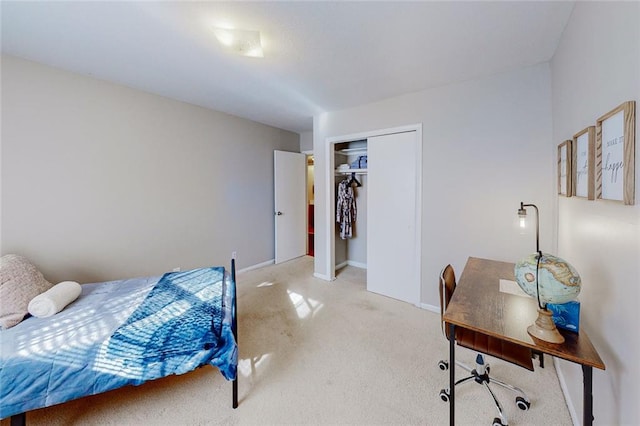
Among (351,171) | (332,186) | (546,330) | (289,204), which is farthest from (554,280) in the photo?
(289,204)

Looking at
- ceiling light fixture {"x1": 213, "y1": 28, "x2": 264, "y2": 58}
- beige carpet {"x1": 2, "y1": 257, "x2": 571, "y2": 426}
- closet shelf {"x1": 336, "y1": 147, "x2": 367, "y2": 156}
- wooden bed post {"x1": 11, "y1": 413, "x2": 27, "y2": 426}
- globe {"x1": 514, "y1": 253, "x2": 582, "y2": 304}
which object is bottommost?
beige carpet {"x1": 2, "y1": 257, "x2": 571, "y2": 426}

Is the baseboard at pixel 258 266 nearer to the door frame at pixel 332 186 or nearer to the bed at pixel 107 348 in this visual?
the door frame at pixel 332 186

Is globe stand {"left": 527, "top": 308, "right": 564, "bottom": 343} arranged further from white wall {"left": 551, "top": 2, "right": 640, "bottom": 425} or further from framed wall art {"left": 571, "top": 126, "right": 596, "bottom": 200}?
framed wall art {"left": 571, "top": 126, "right": 596, "bottom": 200}

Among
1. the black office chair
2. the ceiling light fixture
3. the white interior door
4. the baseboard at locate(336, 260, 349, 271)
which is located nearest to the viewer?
the black office chair

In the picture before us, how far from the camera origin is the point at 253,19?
1.66 meters

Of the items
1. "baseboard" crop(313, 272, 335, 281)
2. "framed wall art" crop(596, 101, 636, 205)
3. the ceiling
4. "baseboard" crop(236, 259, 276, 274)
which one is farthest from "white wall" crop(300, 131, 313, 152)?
"framed wall art" crop(596, 101, 636, 205)

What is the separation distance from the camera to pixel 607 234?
1.10 metres

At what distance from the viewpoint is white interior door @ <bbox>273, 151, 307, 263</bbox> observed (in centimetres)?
459

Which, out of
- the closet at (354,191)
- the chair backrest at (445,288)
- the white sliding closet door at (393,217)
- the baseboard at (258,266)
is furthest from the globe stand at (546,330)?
the baseboard at (258,266)

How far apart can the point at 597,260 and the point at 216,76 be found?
3.08m

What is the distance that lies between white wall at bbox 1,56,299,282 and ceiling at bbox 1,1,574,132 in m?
0.31

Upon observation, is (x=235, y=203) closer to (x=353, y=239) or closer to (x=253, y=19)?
(x=353, y=239)

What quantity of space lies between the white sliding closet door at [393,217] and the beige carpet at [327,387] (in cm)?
59

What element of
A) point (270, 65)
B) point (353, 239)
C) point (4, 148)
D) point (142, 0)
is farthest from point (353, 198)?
point (4, 148)
